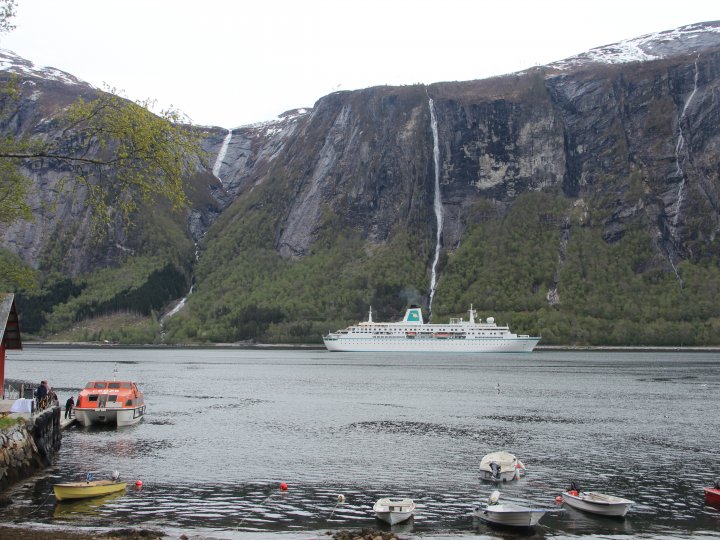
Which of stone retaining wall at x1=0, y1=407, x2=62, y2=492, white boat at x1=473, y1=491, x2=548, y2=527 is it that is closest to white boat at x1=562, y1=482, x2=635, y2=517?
white boat at x1=473, y1=491, x2=548, y2=527

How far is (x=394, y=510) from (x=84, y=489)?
473 inches

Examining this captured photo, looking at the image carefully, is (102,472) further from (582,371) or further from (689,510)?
(582,371)

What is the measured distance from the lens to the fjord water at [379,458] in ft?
92.9

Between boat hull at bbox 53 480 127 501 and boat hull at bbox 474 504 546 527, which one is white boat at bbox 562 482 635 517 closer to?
boat hull at bbox 474 504 546 527

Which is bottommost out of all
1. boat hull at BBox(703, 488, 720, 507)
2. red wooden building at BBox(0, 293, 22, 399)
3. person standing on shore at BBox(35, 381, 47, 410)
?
boat hull at BBox(703, 488, 720, 507)

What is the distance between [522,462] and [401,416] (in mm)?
22424

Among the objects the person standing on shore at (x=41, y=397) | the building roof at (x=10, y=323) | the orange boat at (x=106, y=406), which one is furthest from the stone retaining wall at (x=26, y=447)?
the orange boat at (x=106, y=406)

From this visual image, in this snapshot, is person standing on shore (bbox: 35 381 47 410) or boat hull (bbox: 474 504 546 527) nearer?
boat hull (bbox: 474 504 546 527)

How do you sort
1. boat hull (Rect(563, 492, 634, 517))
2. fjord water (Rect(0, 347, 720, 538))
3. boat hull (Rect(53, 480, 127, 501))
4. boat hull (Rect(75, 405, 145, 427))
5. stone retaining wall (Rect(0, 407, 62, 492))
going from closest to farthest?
fjord water (Rect(0, 347, 720, 538)) < boat hull (Rect(563, 492, 634, 517)) < boat hull (Rect(53, 480, 127, 501)) < stone retaining wall (Rect(0, 407, 62, 492)) < boat hull (Rect(75, 405, 145, 427))

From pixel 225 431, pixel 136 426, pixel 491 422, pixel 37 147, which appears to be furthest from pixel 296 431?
pixel 37 147

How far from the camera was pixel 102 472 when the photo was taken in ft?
118

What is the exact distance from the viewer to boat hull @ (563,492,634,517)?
1151 inches

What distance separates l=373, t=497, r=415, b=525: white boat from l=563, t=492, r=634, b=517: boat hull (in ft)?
22.4

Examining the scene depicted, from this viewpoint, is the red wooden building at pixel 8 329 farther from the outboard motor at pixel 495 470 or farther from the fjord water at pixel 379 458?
the outboard motor at pixel 495 470
